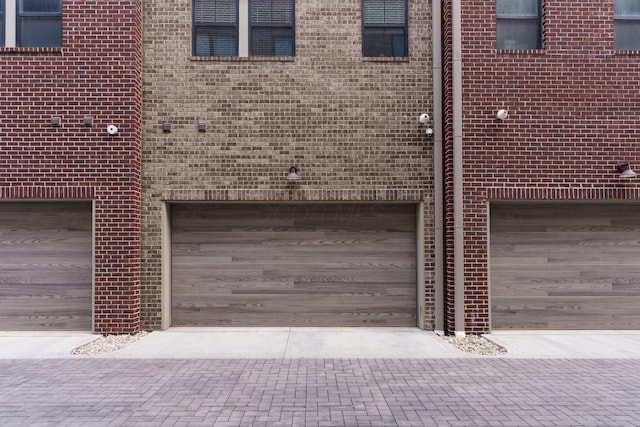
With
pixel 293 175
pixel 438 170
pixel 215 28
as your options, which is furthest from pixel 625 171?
pixel 215 28

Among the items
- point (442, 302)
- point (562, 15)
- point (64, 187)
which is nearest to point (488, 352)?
point (442, 302)

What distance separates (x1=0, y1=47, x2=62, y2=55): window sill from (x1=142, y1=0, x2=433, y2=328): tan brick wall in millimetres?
1495

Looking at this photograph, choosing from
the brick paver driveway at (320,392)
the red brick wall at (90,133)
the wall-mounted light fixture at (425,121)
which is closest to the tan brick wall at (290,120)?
the wall-mounted light fixture at (425,121)

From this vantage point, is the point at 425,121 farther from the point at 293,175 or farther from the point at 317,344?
the point at 317,344

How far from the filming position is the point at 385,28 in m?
7.83

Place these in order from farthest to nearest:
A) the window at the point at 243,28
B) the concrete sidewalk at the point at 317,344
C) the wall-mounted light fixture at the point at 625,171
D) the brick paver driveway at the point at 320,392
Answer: the window at the point at 243,28, the wall-mounted light fixture at the point at 625,171, the concrete sidewalk at the point at 317,344, the brick paver driveway at the point at 320,392

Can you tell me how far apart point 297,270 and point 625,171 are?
584cm

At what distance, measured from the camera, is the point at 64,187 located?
7.24 m

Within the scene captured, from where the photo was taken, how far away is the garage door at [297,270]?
25.5ft

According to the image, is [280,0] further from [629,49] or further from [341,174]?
[629,49]

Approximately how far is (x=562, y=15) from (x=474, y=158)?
303 cm

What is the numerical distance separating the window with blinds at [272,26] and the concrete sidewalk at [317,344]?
511 centimetres

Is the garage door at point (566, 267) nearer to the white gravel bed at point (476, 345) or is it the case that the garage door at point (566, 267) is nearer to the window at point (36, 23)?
the white gravel bed at point (476, 345)

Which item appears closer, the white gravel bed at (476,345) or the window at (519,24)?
the white gravel bed at (476,345)
